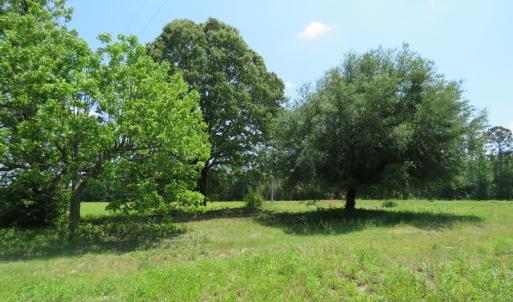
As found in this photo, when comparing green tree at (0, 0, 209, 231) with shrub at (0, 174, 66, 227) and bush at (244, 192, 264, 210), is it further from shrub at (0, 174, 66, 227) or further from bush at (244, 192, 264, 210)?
bush at (244, 192, 264, 210)

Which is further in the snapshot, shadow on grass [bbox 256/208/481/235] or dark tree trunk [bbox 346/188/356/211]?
dark tree trunk [bbox 346/188/356/211]

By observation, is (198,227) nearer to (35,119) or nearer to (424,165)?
(35,119)

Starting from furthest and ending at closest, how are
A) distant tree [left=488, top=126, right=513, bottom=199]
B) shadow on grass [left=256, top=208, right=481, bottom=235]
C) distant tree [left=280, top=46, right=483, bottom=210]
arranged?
distant tree [left=488, top=126, right=513, bottom=199], distant tree [left=280, top=46, right=483, bottom=210], shadow on grass [left=256, top=208, right=481, bottom=235]

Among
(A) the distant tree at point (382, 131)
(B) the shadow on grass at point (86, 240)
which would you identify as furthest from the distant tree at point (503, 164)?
(B) the shadow on grass at point (86, 240)

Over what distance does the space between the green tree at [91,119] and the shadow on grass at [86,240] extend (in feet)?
3.98

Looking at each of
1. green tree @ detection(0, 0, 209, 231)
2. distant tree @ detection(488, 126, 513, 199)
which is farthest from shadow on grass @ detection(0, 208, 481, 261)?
distant tree @ detection(488, 126, 513, 199)

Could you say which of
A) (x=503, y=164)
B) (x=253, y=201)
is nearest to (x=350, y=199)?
(x=253, y=201)

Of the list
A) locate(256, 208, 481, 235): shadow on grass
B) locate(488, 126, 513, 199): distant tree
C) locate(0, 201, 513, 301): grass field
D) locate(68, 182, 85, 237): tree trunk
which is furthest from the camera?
locate(488, 126, 513, 199): distant tree

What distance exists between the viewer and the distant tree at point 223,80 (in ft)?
70.9

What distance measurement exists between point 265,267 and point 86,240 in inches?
361

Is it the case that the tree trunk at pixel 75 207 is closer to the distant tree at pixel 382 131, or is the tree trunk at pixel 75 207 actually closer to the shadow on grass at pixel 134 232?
the shadow on grass at pixel 134 232

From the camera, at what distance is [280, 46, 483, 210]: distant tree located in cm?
1659

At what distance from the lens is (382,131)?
1675 cm

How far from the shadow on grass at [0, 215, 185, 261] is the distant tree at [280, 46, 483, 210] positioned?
7841 millimetres
